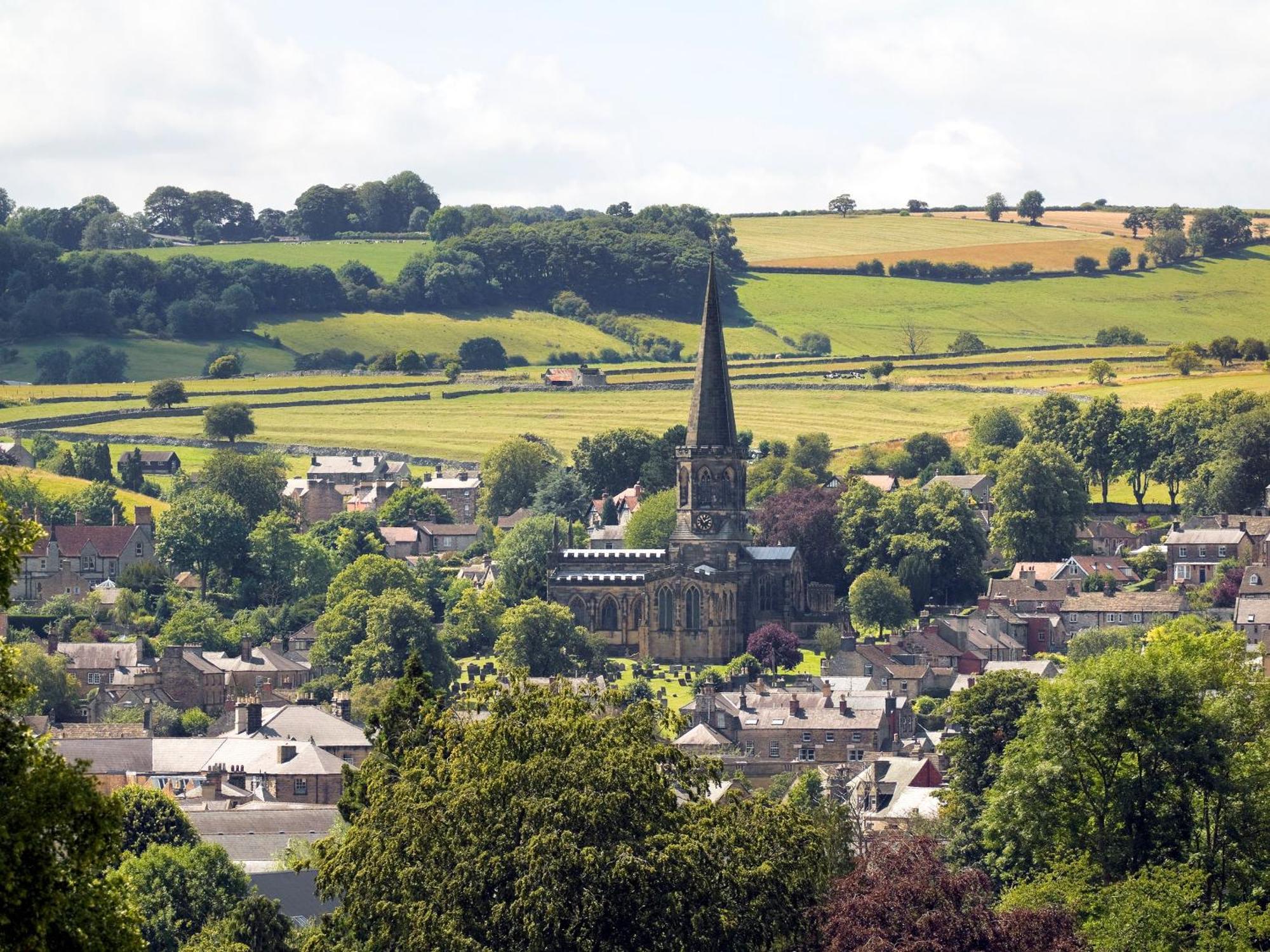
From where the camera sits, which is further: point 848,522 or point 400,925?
point 848,522

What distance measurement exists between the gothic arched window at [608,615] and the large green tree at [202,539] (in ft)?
65.8

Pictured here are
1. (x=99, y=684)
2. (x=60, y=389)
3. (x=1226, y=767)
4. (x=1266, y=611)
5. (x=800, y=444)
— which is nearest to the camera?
(x=1226, y=767)

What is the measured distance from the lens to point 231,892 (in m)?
70.9

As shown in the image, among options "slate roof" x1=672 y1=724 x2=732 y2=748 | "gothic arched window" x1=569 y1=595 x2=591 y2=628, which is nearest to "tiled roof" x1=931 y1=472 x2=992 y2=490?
"gothic arched window" x1=569 y1=595 x2=591 y2=628

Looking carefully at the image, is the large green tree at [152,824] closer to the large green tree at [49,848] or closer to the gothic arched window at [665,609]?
the large green tree at [49,848]

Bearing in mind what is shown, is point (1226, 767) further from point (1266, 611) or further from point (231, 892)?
point (1266, 611)

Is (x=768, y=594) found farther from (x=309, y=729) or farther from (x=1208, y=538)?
(x=309, y=729)

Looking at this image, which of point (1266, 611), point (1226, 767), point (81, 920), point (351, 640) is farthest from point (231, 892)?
point (1266, 611)

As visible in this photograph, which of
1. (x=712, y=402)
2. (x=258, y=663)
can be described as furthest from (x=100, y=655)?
(x=712, y=402)

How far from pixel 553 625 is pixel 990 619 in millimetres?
19960

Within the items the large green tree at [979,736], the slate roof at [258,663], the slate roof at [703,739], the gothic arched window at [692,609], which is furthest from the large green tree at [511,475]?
the large green tree at [979,736]

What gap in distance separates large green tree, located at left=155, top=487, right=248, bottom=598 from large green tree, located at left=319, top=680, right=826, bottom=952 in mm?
93839

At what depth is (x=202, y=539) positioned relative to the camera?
149625 mm

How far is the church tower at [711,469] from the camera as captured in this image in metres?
145
